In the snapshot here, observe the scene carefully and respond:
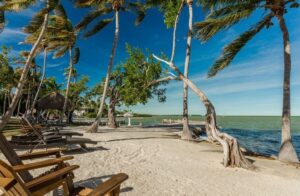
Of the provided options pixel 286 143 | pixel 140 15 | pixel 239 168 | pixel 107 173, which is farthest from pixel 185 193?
pixel 140 15

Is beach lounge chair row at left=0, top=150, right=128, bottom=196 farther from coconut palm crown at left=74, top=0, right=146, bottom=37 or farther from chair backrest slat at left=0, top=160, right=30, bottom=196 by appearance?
coconut palm crown at left=74, top=0, right=146, bottom=37

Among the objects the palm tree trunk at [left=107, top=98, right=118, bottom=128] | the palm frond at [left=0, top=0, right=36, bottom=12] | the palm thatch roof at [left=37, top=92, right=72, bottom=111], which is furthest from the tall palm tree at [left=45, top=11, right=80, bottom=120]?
the palm frond at [left=0, top=0, right=36, bottom=12]

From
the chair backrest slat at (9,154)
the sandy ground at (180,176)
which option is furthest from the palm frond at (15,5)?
the chair backrest slat at (9,154)

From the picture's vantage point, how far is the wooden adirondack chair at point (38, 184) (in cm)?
185

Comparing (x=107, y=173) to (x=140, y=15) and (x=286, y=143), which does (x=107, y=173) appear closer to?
(x=286, y=143)

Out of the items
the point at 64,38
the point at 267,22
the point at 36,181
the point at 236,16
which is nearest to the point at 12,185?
the point at 36,181

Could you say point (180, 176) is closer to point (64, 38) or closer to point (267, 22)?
point (267, 22)

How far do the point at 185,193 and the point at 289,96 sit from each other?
6819 millimetres

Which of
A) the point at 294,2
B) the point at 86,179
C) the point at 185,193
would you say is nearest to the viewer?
the point at 185,193

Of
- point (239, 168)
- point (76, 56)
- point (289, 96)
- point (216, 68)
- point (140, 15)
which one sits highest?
point (140, 15)

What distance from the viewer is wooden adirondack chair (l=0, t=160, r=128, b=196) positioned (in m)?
1.85

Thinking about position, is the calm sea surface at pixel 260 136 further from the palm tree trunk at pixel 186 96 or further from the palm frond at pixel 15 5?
the palm frond at pixel 15 5

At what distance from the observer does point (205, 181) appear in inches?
195

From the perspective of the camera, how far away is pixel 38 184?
7.72ft
